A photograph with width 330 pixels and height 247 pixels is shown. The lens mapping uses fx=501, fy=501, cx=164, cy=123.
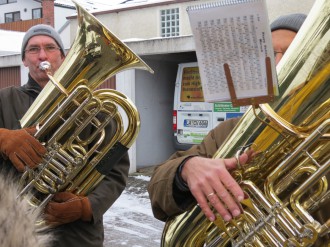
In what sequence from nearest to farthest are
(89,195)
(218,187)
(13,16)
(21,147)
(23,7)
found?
(218,187)
(21,147)
(89,195)
(23,7)
(13,16)

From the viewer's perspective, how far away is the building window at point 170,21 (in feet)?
46.9

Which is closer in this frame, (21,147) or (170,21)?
(21,147)

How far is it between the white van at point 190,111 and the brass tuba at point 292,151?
21.7 ft

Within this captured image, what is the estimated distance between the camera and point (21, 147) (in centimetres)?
226

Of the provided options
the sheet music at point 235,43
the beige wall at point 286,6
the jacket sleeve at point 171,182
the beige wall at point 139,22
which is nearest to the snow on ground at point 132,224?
the jacket sleeve at point 171,182

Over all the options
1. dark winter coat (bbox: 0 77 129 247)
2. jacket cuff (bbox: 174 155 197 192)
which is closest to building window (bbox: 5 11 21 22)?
dark winter coat (bbox: 0 77 129 247)

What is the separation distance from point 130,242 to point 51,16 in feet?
64.0

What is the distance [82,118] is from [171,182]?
74cm

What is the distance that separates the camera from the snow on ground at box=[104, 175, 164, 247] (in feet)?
17.1

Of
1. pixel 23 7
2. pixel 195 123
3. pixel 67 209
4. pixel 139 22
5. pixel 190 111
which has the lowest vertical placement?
pixel 195 123

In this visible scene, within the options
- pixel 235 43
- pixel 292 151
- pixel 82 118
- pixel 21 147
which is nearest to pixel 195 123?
pixel 82 118

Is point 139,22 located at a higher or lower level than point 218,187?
lower

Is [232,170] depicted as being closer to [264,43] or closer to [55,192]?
[264,43]

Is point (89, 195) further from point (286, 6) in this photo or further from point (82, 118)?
point (286, 6)
